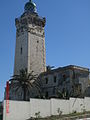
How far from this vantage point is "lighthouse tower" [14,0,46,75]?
52406mm

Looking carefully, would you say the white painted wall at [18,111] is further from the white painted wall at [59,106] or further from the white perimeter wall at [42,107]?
the white painted wall at [59,106]

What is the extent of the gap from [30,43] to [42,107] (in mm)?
27715

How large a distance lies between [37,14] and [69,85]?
71.7ft

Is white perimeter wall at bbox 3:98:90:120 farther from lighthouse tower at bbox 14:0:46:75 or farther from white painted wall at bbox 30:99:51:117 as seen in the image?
lighthouse tower at bbox 14:0:46:75

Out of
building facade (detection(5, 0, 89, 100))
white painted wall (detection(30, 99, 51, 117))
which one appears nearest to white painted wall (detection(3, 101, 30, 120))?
white painted wall (detection(30, 99, 51, 117))

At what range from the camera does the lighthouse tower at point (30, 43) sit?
172ft

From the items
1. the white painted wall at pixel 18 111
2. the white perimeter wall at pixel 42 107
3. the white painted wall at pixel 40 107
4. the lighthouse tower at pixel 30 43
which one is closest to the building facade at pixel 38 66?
the lighthouse tower at pixel 30 43

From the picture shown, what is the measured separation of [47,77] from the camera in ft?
164

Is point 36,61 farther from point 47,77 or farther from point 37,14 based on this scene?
point 37,14

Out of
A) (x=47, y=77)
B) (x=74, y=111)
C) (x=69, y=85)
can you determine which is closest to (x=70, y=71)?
(x=69, y=85)

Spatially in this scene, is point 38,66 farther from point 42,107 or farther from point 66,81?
point 42,107

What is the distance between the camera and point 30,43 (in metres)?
53.2

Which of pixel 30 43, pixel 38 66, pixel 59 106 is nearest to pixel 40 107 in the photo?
pixel 59 106

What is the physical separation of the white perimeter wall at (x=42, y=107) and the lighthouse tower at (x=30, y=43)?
19890 millimetres
